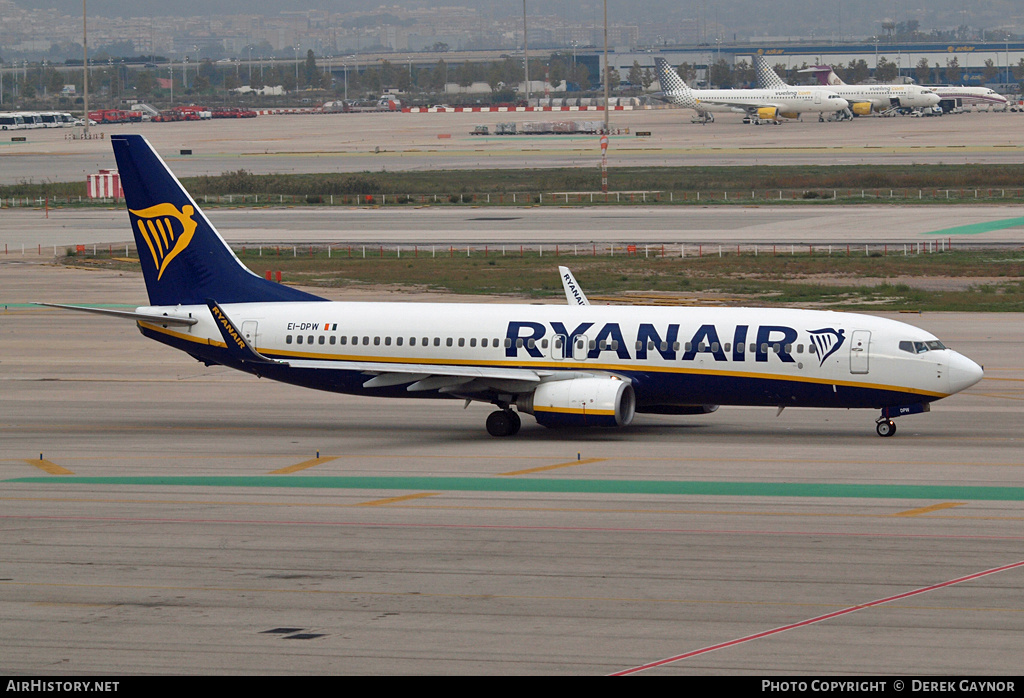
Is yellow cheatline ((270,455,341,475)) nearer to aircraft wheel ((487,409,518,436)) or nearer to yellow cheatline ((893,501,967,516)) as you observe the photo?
aircraft wheel ((487,409,518,436))

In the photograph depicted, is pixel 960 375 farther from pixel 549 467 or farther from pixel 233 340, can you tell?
pixel 233 340

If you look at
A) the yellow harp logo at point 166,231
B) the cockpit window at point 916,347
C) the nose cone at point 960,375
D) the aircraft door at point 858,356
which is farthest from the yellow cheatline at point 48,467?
the nose cone at point 960,375

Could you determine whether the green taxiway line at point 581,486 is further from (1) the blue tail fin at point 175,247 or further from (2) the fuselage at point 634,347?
(1) the blue tail fin at point 175,247

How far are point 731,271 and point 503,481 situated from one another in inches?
1753

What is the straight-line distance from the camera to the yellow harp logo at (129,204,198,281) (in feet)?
141

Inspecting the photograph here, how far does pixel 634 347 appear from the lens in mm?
38906

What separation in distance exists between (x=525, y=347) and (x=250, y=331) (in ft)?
29.4

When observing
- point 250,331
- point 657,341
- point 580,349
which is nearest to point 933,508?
point 657,341

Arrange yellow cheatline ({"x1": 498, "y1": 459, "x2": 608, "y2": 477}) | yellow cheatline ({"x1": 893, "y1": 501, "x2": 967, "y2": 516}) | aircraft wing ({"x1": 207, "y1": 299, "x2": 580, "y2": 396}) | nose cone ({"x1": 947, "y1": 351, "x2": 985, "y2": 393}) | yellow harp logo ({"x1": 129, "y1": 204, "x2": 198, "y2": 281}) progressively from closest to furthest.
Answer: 1. yellow cheatline ({"x1": 893, "y1": 501, "x2": 967, "y2": 516})
2. yellow cheatline ({"x1": 498, "y1": 459, "x2": 608, "y2": 477})
3. nose cone ({"x1": 947, "y1": 351, "x2": 985, "y2": 393})
4. aircraft wing ({"x1": 207, "y1": 299, "x2": 580, "y2": 396})
5. yellow harp logo ({"x1": 129, "y1": 204, "x2": 198, "y2": 281})

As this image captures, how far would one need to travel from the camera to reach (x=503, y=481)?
3325 centimetres

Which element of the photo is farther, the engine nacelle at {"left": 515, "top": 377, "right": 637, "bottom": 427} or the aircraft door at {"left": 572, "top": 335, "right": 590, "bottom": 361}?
the aircraft door at {"left": 572, "top": 335, "right": 590, "bottom": 361}

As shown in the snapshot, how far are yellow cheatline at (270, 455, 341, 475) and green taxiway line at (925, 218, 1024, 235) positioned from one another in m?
64.4

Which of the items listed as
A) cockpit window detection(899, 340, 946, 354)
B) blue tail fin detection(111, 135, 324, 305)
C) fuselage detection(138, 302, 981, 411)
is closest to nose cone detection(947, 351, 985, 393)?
fuselage detection(138, 302, 981, 411)

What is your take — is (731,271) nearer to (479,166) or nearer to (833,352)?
(833,352)
